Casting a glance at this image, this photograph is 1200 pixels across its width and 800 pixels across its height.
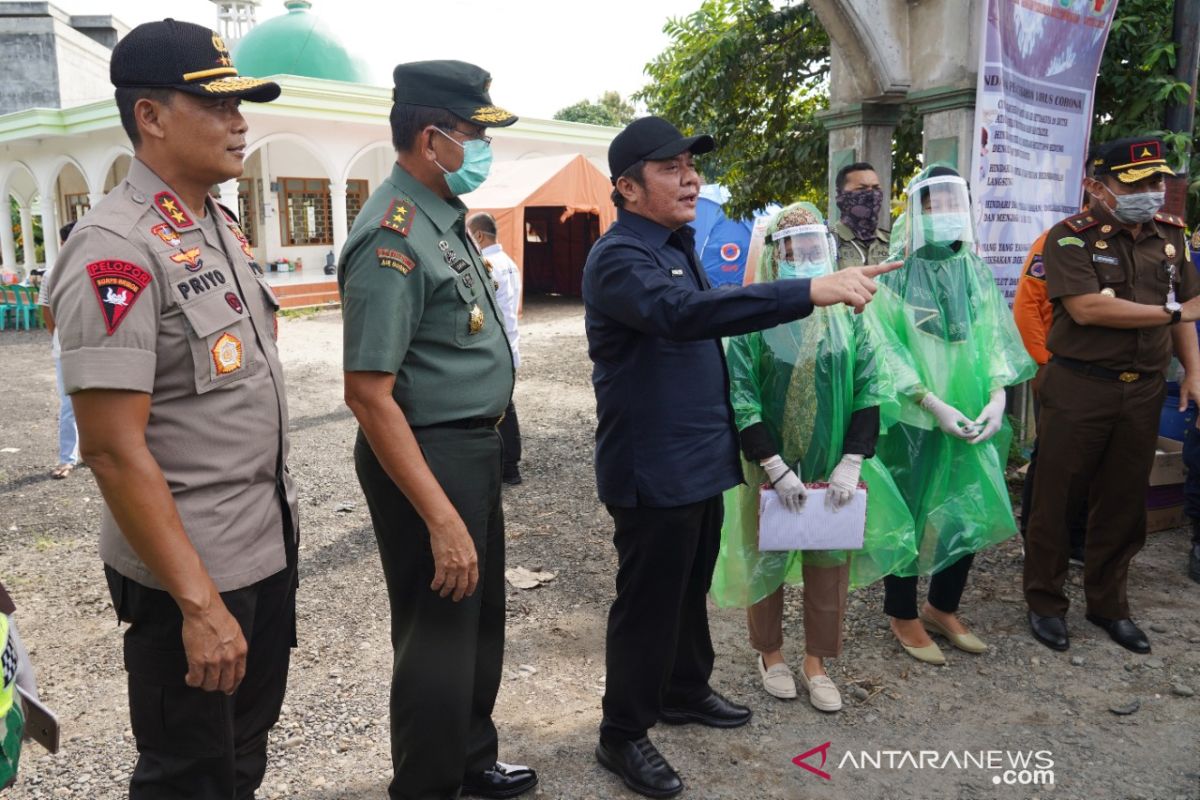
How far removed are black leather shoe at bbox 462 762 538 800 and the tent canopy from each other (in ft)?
38.2

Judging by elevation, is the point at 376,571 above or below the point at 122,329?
below

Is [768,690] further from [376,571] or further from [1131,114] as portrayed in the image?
[1131,114]

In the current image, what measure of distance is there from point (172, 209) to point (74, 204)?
83.6ft

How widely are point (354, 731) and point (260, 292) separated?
165 centimetres

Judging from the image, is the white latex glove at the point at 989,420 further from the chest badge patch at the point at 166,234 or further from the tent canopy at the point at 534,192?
the tent canopy at the point at 534,192

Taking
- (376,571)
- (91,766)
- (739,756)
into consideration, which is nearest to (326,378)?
(376,571)

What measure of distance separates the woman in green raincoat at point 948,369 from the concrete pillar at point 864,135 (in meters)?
2.61

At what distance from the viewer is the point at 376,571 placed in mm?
4312

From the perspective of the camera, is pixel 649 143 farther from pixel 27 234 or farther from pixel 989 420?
pixel 27 234

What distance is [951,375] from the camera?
3.13 m

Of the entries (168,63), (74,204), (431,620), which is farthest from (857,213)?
(74,204)

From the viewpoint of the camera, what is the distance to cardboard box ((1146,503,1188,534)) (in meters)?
4.55

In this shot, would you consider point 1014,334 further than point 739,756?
Yes

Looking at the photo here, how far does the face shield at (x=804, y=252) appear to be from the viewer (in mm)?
2758
